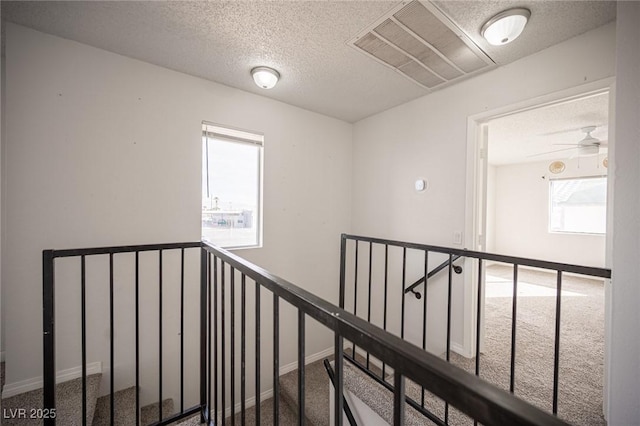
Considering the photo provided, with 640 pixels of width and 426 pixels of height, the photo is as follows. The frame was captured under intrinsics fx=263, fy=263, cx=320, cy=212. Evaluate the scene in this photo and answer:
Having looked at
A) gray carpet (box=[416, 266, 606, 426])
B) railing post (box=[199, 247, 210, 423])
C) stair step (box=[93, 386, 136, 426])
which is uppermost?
railing post (box=[199, 247, 210, 423])

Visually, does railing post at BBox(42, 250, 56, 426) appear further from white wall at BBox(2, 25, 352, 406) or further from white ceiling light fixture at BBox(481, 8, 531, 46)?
white ceiling light fixture at BBox(481, 8, 531, 46)

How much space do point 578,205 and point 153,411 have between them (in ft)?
24.5

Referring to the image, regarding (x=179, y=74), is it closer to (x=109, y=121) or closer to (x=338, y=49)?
(x=109, y=121)

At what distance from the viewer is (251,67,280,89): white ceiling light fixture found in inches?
85.3

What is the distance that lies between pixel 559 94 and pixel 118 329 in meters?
3.61

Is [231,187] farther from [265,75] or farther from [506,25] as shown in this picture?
[506,25]

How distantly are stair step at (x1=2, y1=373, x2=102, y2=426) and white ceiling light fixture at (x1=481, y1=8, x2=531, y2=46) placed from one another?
328cm

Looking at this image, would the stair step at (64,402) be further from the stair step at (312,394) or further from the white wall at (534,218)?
the white wall at (534,218)

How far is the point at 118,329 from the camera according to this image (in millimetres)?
1966

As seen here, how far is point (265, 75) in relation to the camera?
2172 millimetres

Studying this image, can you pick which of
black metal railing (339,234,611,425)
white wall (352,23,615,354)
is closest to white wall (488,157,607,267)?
black metal railing (339,234,611,425)

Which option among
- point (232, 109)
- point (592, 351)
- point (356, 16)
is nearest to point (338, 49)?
point (356, 16)

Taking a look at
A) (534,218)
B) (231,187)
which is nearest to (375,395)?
(231,187)

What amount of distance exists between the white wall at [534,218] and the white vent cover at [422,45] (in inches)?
194
